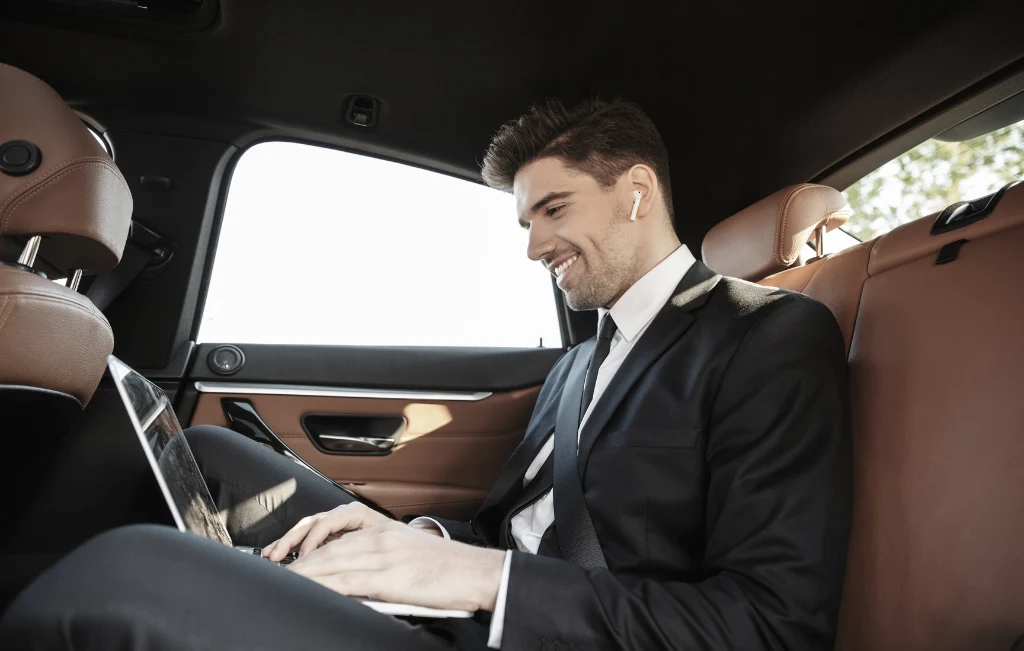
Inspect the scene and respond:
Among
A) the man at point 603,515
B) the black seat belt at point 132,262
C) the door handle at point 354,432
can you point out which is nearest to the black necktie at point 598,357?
the man at point 603,515

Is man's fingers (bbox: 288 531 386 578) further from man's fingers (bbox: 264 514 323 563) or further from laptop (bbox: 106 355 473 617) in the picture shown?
man's fingers (bbox: 264 514 323 563)

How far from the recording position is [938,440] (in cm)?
93

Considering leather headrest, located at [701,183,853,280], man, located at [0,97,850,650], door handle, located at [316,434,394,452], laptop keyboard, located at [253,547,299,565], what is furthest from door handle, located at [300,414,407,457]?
leather headrest, located at [701,183,853,280]

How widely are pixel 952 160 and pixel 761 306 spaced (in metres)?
0.86

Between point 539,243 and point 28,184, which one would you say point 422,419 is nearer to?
point 539,243

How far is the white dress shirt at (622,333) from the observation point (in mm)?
1296

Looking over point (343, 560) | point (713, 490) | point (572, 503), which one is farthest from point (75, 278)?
point (713, 490)

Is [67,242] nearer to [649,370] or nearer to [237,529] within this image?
[237,529]

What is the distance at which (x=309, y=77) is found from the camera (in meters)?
1.96

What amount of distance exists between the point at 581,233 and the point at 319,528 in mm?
780

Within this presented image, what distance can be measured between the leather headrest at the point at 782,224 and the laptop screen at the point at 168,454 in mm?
1212

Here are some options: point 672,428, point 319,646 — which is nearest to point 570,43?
point 672,428

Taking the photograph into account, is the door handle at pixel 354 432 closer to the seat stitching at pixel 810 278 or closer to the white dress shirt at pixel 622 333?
the white dress shirt at pixel 622 333

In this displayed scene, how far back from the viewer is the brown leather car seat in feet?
3.92
